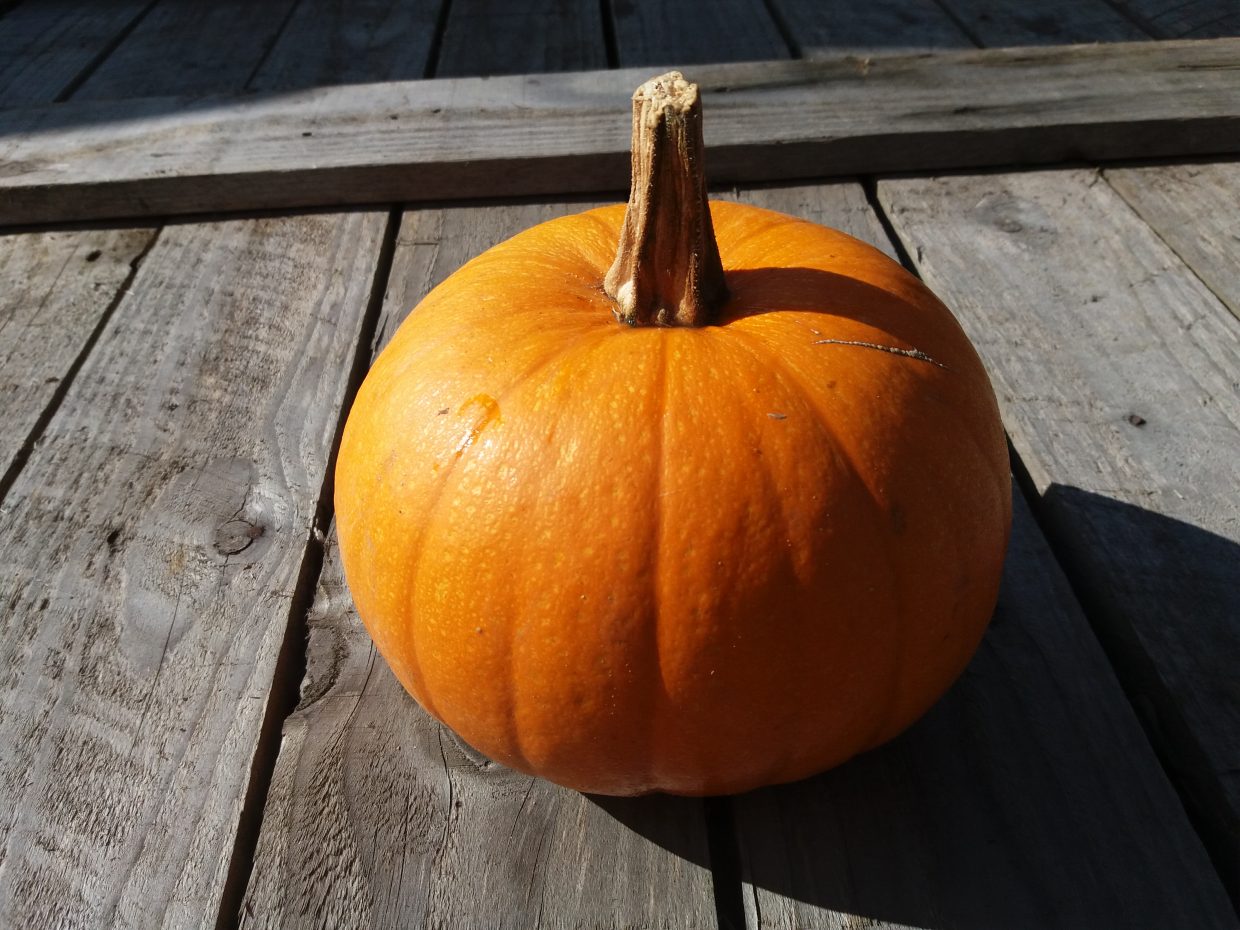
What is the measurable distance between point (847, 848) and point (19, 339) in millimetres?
1654

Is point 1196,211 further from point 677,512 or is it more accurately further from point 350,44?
point 350,44

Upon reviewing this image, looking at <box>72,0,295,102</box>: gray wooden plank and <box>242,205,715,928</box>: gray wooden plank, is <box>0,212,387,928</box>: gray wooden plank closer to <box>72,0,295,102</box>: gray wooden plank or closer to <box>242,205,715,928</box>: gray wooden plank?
<box>242,205,715,928</box>: gray wooden plank

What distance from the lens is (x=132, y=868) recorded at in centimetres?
102

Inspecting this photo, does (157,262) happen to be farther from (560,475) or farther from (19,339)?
(560,475)

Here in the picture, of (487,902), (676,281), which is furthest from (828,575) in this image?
(487,902)

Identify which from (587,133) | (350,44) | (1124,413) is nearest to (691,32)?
(587,133)

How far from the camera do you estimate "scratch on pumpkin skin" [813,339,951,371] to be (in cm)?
95

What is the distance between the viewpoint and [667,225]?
97 centimetres

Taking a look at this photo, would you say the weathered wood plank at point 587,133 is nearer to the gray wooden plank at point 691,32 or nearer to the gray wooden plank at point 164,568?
the gray wooden plank at point 164,568

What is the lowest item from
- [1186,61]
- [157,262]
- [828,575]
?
[157,262]

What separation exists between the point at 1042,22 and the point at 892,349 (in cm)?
223

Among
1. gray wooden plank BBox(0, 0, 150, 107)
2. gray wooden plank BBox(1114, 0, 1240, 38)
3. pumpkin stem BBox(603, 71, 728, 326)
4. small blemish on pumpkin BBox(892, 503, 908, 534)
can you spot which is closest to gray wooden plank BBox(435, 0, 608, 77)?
gray wooden plank BBox(0, 0, 150, 107)

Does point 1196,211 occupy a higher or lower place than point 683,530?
lower

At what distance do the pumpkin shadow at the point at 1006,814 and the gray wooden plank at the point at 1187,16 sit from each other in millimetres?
1945
